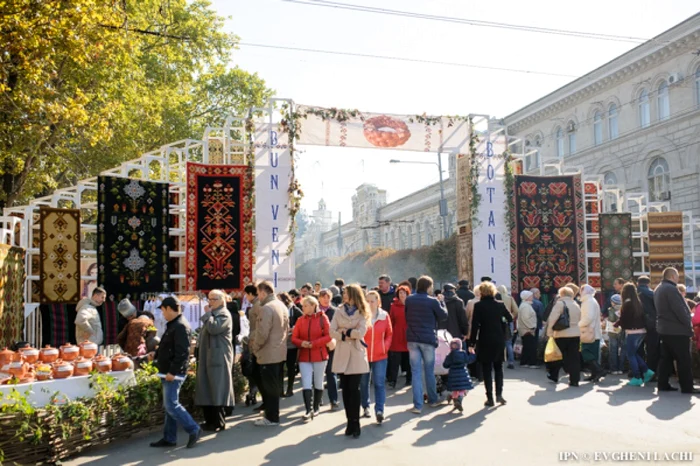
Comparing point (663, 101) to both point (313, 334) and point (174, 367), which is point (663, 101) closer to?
point (313, 334)

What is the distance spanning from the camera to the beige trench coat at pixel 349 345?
729cm

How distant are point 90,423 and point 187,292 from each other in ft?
25.3

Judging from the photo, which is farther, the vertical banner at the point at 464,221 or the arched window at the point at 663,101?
the arched window at the point at 663,101

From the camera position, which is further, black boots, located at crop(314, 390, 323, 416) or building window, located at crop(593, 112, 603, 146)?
building window, located at crop(593, 112, 603, 146)

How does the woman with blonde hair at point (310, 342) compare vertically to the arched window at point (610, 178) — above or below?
below

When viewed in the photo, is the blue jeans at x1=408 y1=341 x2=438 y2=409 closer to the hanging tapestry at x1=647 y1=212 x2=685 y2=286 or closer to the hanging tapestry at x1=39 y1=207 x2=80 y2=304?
the hanging tapestry at x1=39 y1=207 x2=80 y2=304

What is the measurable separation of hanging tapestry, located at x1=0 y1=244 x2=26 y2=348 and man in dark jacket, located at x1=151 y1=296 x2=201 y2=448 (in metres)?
4.87

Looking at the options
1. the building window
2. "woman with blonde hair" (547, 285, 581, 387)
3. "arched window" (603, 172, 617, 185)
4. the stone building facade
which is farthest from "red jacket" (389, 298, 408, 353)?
the building window

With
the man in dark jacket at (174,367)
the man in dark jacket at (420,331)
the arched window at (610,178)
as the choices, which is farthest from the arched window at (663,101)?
the man in dark jacket at (174,367)

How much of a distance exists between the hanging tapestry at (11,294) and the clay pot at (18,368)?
4078 mm

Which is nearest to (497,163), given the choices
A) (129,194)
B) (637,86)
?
(129,194)

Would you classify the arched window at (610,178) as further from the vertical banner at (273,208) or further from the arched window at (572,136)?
the vertical banner at (273,208)

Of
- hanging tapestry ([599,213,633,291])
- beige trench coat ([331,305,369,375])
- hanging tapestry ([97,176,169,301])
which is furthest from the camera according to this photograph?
hanging tapestry ([599,213,633,291])

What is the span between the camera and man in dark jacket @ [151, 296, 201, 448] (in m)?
6.79
